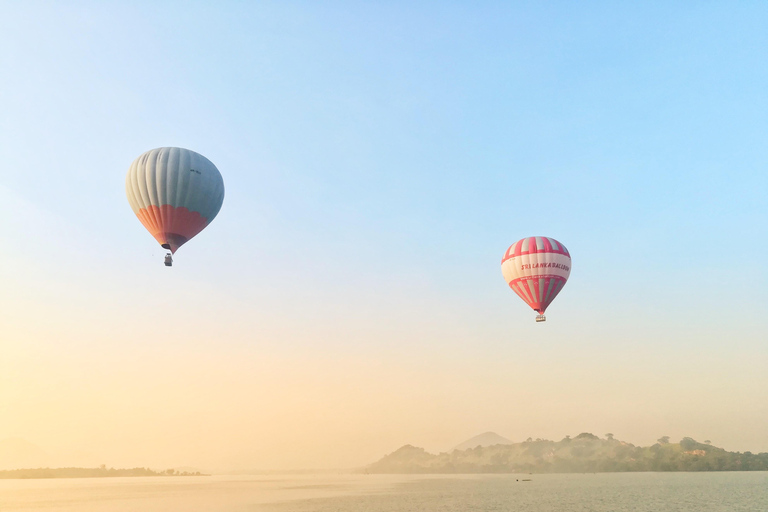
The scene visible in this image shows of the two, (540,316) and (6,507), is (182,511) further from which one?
(540,316)

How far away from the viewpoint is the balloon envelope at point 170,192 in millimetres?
44219

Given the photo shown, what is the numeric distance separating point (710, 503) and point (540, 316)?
42370mm

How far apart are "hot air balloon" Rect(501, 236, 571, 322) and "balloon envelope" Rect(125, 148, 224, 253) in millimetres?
30634

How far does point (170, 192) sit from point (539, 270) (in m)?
35.0

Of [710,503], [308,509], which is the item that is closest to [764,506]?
[710,503]

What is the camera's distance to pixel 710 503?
73000 millimetres

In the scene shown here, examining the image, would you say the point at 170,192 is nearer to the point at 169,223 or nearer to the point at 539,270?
the point at 169,223

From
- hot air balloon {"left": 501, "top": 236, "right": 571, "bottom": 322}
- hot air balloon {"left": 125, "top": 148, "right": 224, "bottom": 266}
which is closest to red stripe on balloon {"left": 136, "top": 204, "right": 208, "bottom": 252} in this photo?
hot air balloon {"left": 125, "top": 148, "right": 224, "bottom": 266}

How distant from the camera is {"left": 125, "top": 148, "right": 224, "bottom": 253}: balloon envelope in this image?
4422 cm

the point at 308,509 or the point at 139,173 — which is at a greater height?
the point at 139,173

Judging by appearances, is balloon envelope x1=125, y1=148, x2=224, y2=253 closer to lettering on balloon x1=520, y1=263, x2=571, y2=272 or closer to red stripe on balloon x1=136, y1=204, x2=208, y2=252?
red stripe on balloon x1=136, y1=204, x2=208, y2=252

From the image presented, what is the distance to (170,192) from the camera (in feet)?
145

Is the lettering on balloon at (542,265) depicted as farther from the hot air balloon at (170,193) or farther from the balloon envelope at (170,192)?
the balloon envelope at (170,192)

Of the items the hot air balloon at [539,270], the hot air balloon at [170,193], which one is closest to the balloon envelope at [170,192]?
the hot air balloon at [170,193]
